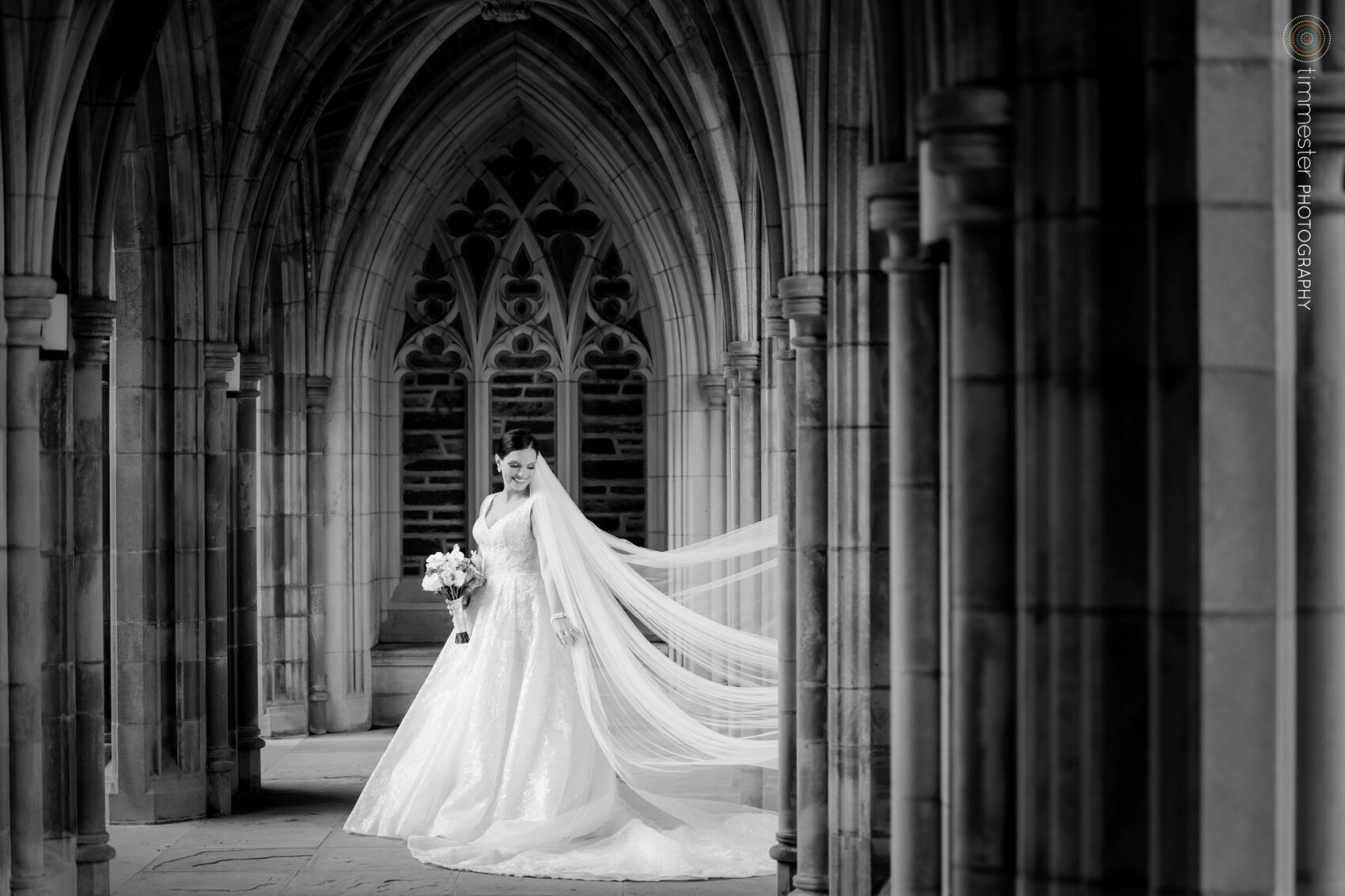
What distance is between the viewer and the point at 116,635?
9727 mm

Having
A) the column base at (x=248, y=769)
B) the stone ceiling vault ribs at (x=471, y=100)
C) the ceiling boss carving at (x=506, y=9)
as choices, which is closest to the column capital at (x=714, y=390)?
the stone ceiling vault ribs at (x=471, y=100)

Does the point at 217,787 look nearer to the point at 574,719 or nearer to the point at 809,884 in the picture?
the point at 574,719

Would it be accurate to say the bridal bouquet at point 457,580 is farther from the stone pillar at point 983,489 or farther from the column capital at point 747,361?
the stone pillar at point 983,489

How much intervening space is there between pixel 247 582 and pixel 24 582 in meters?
4.54

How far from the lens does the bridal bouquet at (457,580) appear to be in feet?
31.9

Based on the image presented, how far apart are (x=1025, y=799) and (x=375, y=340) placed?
11.9m

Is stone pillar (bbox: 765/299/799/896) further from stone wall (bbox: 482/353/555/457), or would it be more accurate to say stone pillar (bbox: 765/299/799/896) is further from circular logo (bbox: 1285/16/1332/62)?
stone wall (bbox: 482/353/555/457)

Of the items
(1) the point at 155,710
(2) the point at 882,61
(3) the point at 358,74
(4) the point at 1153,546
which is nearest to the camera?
(4) the point at 1153,546

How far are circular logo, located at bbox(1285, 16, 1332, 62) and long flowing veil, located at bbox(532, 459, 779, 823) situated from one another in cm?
529

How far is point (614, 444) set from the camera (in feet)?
51.6

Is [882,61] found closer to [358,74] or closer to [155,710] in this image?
[155,710]

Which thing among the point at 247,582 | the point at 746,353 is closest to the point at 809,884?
the point at 247,582

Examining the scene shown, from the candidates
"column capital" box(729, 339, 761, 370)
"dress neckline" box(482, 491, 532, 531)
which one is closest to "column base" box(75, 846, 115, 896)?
"dress neckline" box(482, 491, 532, 531)

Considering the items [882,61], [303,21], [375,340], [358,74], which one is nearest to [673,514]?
[375,340]
